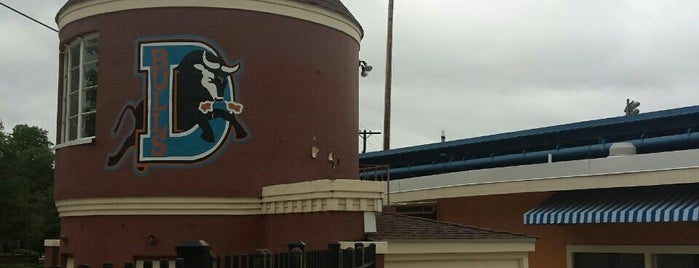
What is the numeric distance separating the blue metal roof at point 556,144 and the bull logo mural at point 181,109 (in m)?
10.0

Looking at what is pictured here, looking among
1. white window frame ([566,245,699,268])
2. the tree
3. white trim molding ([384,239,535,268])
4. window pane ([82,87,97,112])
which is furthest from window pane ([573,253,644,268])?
the tree

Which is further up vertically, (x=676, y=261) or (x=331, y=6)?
(x=331, y=6)

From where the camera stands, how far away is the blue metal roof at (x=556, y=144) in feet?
60.5

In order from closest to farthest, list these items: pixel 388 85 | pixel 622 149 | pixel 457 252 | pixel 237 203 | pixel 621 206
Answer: pixel 457 252 < pixel 237 203 < pixel 621 206 < pixel 622 149 < pixel 388 85

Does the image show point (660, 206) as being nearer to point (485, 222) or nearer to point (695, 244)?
point (695, 244)

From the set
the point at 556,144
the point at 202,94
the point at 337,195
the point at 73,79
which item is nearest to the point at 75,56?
the point at 73,79

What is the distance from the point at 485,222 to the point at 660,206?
653cm

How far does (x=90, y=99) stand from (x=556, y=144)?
12385 mm

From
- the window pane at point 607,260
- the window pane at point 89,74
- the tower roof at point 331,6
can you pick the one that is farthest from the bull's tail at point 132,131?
the window pane at point 607,260

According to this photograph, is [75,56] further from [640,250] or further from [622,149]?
[640,250]

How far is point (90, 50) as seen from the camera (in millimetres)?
15250

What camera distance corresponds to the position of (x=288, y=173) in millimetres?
14656

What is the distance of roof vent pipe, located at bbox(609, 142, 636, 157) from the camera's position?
58.6ft

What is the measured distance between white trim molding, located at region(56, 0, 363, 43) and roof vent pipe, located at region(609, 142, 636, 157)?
687 centimetres
